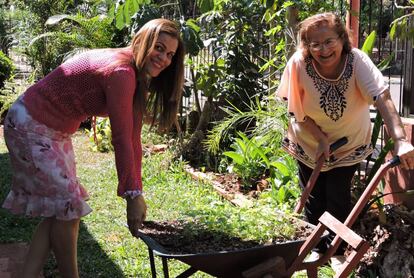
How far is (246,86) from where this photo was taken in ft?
23.5

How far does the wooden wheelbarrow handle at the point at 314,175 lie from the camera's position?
365 centimetres

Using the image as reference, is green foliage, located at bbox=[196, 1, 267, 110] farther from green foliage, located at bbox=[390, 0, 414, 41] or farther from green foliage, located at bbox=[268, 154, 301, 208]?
green foliage, located at bbox=[390, 0, 414, 41]

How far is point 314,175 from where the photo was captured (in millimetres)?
3682

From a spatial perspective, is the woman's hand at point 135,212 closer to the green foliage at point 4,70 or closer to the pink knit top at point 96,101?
the pink knit top at point 96,101

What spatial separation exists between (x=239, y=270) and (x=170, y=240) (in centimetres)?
39

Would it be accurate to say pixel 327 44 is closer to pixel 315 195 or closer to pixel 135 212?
pixel 315 195

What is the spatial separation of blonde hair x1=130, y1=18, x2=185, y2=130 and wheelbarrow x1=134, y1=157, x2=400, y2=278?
0.67 metres

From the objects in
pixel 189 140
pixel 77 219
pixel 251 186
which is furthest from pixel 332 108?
pixel 189 140

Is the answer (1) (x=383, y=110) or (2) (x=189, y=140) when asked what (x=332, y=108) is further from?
(2) (x=189, y=140)

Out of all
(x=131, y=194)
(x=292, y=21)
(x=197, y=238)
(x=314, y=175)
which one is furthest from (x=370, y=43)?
(x=131, y=194)

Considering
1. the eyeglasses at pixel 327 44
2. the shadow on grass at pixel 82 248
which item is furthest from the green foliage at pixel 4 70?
the eyeglasses at pixel 327 44

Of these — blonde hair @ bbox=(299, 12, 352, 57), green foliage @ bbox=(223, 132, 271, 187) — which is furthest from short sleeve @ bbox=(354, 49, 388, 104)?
green foliage @ bbox=(223, 132, 271, 187)

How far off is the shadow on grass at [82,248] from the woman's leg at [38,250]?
0.91 metres

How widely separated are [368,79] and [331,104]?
0.99 feet
